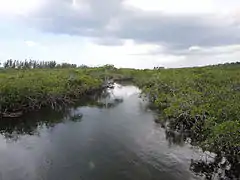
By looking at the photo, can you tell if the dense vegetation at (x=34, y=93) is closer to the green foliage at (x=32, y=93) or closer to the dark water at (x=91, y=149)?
the green foliage at (x=32, y=93)

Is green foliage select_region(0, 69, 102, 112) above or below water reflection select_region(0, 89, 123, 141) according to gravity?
above

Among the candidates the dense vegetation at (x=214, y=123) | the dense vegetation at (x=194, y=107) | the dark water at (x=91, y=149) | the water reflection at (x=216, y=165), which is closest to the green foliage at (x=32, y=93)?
the dense vegetation at (x=194, y=107)

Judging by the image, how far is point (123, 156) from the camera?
32.9 metres

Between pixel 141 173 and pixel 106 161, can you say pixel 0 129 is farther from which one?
pixel 141 173

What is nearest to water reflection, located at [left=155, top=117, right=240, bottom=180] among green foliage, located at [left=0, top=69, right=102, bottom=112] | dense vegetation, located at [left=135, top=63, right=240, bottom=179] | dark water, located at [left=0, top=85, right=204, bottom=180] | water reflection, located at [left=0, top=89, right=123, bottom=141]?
dense vegetation, located at [left=135, top=63, right=240, bottom=179]

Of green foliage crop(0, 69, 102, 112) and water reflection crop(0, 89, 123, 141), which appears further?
green foliage crop(0, 69, 102, 112)

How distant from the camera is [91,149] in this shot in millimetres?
35281

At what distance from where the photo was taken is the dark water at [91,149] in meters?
28.5

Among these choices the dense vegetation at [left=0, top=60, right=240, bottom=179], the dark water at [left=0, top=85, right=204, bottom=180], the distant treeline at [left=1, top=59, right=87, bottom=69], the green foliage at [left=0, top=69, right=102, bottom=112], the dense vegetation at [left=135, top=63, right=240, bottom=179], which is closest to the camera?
the dense vegetation at [left=135, top=63, right=240, bottom=179]

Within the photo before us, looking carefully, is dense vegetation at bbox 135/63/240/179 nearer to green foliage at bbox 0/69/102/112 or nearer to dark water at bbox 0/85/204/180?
dark water at bbox 0/85/204/180

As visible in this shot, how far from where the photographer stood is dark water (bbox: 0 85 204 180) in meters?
28.5

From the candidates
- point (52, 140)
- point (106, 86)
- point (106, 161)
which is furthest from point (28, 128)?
point (106, 86)

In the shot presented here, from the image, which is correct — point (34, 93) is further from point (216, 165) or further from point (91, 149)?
point (216, 165)

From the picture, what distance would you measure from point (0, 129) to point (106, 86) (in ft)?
193
